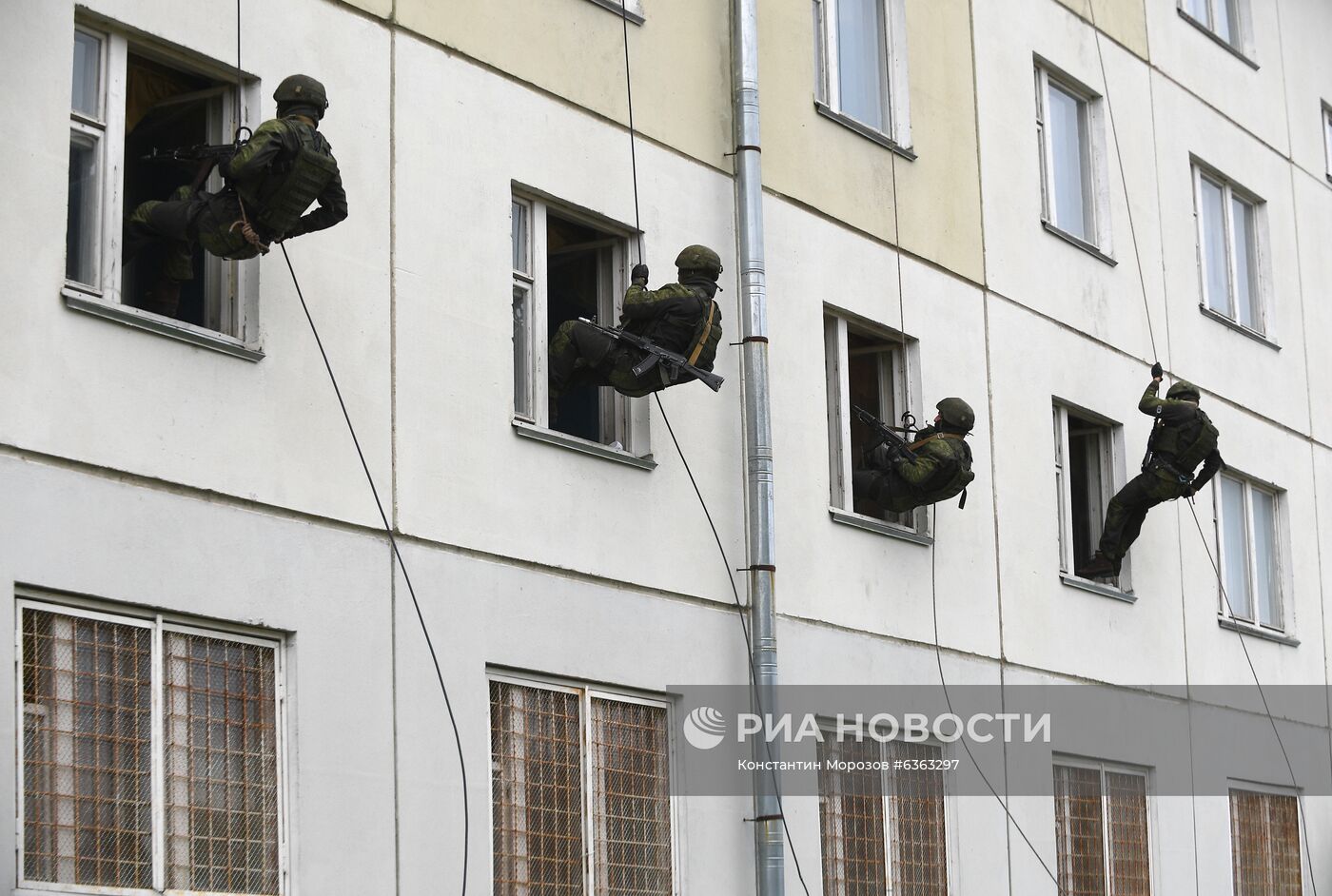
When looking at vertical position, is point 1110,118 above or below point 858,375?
above

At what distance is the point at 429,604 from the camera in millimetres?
12125

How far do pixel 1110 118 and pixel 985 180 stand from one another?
2.64 m

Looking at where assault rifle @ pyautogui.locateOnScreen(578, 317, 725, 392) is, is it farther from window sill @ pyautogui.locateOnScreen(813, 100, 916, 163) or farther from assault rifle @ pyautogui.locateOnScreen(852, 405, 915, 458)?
window sill @ pyautogui.locateOnScreen(813, 100, 916, 163)

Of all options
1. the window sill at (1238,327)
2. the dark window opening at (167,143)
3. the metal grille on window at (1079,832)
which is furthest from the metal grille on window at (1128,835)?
the dark window opening at (167,143)

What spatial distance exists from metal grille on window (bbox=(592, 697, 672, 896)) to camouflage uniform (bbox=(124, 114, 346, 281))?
3691 mm

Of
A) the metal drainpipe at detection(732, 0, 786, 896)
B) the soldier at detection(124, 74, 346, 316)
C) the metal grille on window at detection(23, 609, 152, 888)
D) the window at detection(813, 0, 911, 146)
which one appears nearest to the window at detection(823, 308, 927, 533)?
the metal drainpipe at detection(732, 0, 786, 896)

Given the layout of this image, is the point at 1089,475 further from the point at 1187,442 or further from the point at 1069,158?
the point at 1069,158

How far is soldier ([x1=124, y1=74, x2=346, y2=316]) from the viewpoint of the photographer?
431 inches

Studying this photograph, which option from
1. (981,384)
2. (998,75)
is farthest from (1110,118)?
(981,384)

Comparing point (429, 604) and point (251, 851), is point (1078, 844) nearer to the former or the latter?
point (429, 604)

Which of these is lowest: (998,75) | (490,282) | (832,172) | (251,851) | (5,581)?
(251,851)

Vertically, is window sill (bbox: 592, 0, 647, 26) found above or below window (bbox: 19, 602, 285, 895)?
above

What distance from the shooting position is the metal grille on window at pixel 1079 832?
17312mm

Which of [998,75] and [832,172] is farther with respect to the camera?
[998,75]
